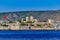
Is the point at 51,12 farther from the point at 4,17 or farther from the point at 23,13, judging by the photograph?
the point at 4,17

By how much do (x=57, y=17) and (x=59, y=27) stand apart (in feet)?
140

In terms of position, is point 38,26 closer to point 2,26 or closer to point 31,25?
point 31,25

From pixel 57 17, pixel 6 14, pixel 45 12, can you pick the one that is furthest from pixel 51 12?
pixel 6 14

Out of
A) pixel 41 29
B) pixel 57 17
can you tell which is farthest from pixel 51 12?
pixel 41 29

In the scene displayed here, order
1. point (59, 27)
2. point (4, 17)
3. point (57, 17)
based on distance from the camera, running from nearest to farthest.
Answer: point (59, 27) → point (4, 17) → point (57, 17)

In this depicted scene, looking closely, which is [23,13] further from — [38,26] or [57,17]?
[38,26]

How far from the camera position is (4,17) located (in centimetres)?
13125

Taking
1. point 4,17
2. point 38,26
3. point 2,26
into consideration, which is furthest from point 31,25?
point 4,17

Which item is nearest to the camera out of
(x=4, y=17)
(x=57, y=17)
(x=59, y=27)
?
(x=59, y=27)

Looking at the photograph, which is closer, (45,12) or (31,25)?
(31,25)

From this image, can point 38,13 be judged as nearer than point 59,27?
No

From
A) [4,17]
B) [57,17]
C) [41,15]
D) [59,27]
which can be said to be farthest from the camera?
[41,15]

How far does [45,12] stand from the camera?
162250mm

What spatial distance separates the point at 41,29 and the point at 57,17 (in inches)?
1537
